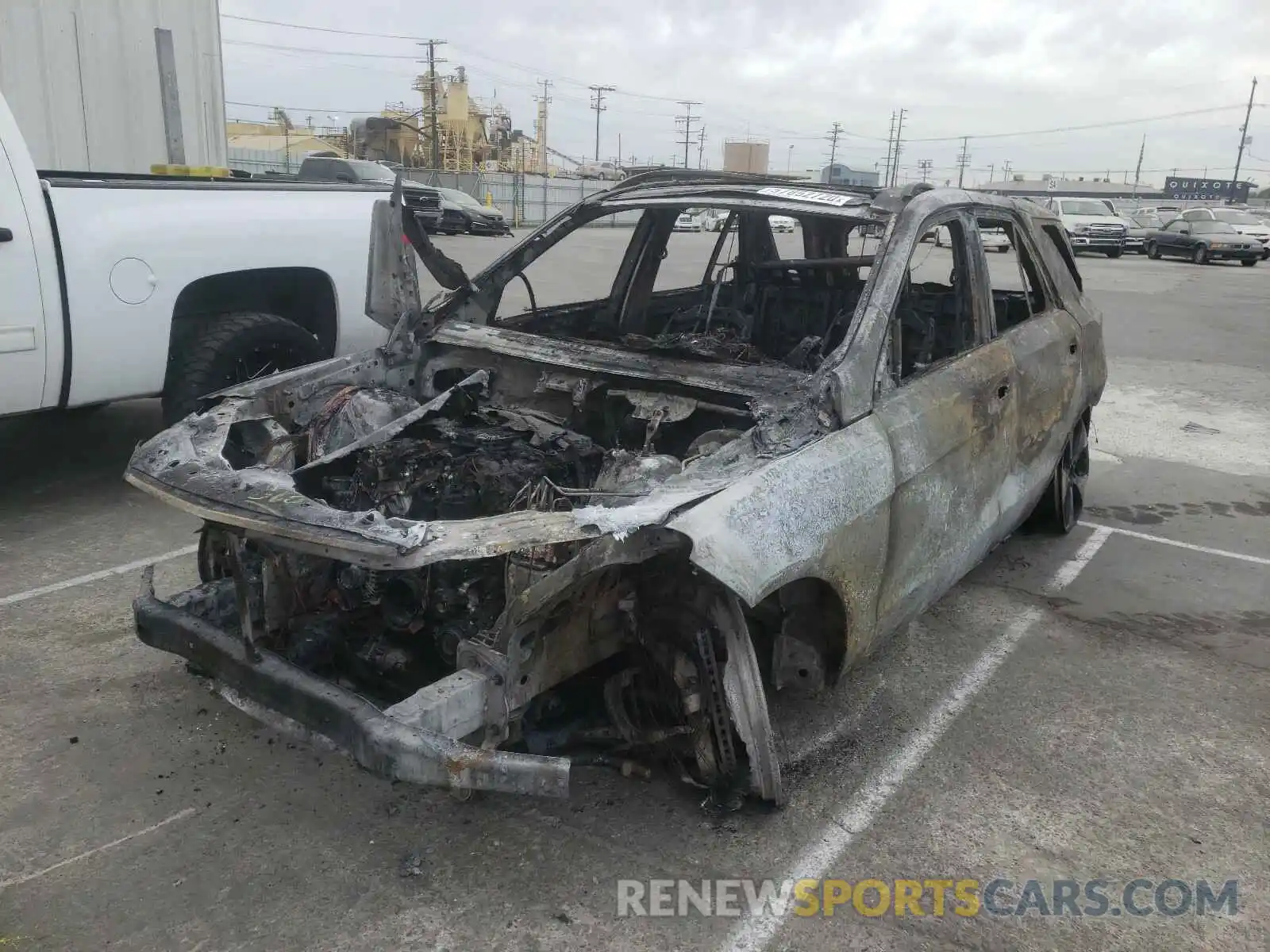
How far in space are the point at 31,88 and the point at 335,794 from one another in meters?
8.51

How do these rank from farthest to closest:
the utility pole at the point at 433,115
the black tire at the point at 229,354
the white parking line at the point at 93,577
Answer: the utility pole at the point at 433,115, the black tire at the point at 229,354, the white parking line at the point at 93,577

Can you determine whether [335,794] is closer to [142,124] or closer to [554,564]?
[554,564]

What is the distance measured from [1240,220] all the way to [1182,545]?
2798 centimetres

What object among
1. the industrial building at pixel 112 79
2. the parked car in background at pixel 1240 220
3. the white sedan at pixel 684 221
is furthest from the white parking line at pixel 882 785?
the parked car in background at pixel 1240 220

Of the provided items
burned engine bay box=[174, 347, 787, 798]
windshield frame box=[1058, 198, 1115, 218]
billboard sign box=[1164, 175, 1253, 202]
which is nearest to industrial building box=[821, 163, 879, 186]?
burned engine bay box=[174, 347, 787, 798]

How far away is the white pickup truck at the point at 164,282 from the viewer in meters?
4.73

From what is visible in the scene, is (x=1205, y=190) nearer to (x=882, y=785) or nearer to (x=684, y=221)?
(x=684, y=221)

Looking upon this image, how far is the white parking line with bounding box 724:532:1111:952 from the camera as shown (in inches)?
99.5

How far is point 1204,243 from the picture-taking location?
26.4 meters

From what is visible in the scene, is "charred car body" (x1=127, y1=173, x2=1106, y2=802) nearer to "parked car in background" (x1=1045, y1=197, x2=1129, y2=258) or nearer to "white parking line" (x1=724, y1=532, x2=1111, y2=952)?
"white parking line" (x1=724, y1=532, x2=1111, y2=952)

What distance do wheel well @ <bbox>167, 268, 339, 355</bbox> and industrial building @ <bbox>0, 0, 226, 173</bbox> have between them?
14.7 ft

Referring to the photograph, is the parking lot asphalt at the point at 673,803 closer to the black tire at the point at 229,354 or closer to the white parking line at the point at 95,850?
the white parking line at the point at 95,850

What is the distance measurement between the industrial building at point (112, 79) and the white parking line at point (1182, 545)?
924cm

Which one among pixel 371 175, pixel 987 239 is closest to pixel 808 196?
pixel 987 239
